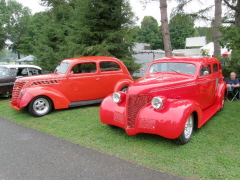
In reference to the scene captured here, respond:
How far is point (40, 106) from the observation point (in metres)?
6.93

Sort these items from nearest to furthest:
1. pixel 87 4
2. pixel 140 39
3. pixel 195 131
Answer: pixel 195 131
pixel 87 4
pixel 140 39

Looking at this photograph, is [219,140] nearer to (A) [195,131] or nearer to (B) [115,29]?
(A) [195,131]

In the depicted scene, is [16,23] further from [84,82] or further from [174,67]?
[174,67]

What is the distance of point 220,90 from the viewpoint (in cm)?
674

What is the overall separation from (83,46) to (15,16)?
43106mm

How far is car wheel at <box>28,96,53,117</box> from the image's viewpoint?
670 centimetres

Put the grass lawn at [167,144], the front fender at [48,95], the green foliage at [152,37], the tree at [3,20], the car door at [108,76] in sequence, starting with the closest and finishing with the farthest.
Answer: the grass lawn at [167,144] < the front fender at [48,95] < the car door at [108,76] < the tree at [3,20] < the green foliage at [152,37]

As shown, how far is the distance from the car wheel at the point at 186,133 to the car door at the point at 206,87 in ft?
3.51

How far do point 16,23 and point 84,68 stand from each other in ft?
148

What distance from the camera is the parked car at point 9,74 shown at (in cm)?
963

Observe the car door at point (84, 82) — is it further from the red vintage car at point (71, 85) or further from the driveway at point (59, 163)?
the driveway at point (59, 163)

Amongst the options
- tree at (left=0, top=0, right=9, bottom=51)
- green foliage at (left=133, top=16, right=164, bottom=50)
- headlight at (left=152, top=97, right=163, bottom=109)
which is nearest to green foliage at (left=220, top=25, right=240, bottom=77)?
headlight at (left=152, top=97, right=163, bottom=109)

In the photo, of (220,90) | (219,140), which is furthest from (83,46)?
(219,140)

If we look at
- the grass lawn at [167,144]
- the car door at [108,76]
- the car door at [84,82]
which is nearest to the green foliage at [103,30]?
the car door at [108,76]
